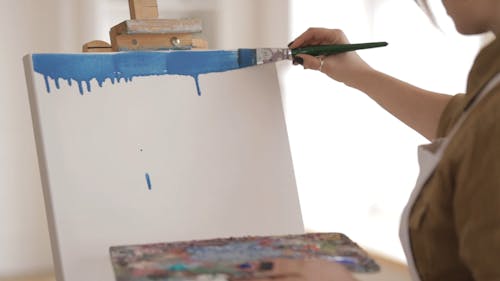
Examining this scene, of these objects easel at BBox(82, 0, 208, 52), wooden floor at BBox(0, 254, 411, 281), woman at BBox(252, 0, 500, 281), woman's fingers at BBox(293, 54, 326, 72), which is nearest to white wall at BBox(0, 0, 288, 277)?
wooden floor at BBox(0, 254, 411, 281)

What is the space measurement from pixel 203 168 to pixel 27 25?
0.53 meters

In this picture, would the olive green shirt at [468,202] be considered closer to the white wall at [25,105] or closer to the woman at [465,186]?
the woman at [465,186]

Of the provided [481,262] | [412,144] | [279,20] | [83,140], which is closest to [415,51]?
[412,144]

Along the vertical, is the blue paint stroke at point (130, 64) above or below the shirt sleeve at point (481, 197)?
above

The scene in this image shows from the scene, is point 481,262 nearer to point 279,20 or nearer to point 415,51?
point 415,51

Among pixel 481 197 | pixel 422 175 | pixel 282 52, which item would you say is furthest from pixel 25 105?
pixel 481 197

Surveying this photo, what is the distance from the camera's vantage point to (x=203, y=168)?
0.92 meters

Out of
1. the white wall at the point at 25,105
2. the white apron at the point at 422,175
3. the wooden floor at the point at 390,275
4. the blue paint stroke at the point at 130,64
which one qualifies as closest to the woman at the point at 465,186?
the white apron at the point at 422,175

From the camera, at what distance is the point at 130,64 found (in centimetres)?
88

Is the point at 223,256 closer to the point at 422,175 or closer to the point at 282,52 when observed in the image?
the point at 422,175

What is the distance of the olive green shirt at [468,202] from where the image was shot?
1.60ft

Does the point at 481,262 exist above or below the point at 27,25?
below

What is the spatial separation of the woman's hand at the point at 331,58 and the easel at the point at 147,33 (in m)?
0.16

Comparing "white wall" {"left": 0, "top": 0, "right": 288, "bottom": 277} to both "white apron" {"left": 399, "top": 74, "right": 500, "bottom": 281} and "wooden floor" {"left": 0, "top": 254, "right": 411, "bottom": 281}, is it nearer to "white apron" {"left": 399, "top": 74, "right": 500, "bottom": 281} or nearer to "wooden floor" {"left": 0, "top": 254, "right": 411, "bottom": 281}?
"wooden floor" {"left": 0, "top": 254, "right": 411, "bottom": 281}
